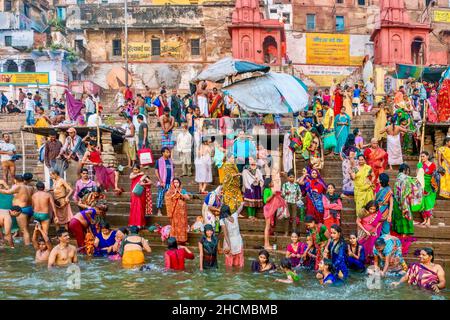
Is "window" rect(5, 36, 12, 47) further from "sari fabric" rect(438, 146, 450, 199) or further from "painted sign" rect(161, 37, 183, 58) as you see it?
"sari fabric" rect(438, 146, 450, 199)

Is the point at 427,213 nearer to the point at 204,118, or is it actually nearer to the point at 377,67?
the point at 204,118

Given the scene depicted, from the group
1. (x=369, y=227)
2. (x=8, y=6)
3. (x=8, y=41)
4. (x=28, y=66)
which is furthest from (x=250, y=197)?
(x=8, y=6)

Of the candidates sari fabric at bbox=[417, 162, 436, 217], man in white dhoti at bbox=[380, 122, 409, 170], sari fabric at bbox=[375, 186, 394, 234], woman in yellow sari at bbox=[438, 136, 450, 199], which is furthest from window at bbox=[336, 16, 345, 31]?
sari fabric at bbox=[375, 186, 394, 234]

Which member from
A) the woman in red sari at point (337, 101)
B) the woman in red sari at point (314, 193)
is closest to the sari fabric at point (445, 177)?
the woman in red sari at point (314, 193)

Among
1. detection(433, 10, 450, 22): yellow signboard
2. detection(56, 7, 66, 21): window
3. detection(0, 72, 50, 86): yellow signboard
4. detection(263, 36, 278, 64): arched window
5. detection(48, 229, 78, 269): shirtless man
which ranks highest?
detection(56, 7, 66, 21): window

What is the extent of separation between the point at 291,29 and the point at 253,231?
2698 centimetres

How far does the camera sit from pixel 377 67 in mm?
28656

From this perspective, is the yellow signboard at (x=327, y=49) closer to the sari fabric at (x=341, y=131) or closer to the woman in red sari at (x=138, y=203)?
the sari fabric at (x=341, y=131)

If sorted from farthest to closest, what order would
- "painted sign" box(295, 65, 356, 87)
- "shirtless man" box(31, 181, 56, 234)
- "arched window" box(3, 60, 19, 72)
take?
"painted sign" box(295, 65, 356, 87), "arched window" box(3, 60, 19, 72), "shirtless man" box(31, 181, 56, 234)

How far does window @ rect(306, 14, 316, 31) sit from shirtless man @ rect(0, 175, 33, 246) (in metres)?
29.0

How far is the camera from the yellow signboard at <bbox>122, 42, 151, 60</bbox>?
109 ft

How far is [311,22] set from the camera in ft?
120

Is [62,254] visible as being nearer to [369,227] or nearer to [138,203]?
[138,203]

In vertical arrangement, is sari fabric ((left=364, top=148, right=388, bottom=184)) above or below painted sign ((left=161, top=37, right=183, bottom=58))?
below
